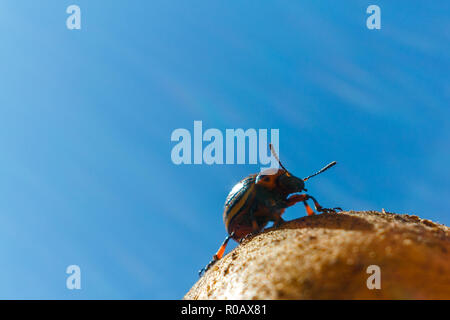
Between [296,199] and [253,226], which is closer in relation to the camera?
[253,226]

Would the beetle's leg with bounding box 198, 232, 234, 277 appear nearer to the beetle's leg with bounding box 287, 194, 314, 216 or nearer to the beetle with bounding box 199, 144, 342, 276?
the beetle with bounding box 199, 144, 342, 276

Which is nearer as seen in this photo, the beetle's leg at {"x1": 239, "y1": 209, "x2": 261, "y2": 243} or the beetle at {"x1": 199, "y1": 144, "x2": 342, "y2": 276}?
the beetle's leg at {"x1": 239, "y1": 209, "x2": 261, "y2": 243}

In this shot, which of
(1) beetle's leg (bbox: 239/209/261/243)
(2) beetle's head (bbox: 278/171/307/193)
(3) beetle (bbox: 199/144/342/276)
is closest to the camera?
(1) beetle's leg (bbox: 239/209/261/243)

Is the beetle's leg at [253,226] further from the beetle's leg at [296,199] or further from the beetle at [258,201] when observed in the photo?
the beetle's leg at [296,199]

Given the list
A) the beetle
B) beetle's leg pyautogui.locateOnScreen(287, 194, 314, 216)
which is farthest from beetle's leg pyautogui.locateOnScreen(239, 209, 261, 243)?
beetle's leg pyautogui.locateOnScreen(287, 194, 314, 216)

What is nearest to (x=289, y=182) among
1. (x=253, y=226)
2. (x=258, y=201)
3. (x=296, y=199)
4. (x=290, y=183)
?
(x=290, y=183)

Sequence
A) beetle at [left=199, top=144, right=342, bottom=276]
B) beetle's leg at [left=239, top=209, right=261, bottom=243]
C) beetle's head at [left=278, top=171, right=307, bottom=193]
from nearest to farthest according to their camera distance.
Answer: beetle's leg at [left=239, top=209, right=261, bottom=243], beetle at [left=199, top=144, right=342, bottom=276], beetle's head at [left=278, top=171, right=307, bottom=193]

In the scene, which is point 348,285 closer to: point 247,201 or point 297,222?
point 297,222

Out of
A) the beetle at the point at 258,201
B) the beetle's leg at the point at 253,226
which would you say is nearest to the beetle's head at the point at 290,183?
the beetle at the point at 258,201

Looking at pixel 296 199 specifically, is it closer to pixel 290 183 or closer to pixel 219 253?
pixel 290 183
